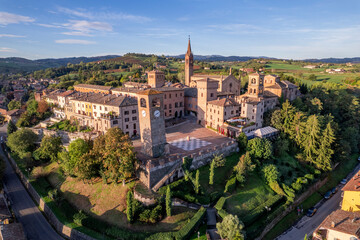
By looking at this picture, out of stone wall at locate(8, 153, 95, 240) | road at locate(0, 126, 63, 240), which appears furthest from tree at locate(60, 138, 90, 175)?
road at locate(0, 126, 63, 240)

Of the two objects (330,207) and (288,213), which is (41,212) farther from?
(330,207)

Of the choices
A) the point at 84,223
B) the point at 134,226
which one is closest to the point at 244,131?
the point at 134,226

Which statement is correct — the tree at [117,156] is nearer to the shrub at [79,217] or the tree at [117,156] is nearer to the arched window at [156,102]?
the shrub at [79,217]

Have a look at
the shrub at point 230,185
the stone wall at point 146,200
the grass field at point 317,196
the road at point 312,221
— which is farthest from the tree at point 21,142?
the road at point 312,221

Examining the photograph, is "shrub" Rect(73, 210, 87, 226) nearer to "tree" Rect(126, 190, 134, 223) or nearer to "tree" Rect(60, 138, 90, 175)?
"tree" Rect(126, 190, 134, 223)

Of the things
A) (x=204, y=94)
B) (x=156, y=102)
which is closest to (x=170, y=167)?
(x=156, y=102)
